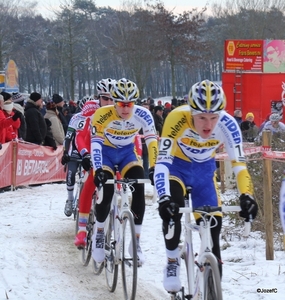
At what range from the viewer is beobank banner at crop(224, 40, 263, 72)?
31.0 meters

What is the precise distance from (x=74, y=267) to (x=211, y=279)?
354 centimetres

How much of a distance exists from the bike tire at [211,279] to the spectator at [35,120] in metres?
10.3

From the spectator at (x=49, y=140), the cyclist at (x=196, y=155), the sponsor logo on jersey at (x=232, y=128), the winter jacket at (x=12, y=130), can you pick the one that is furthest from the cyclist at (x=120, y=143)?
the spectator at (x=49, y=140)

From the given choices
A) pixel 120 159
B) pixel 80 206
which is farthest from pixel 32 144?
pixel 120 159

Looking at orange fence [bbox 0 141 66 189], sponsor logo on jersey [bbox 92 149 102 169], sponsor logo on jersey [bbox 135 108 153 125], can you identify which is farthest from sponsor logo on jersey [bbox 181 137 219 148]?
orange fence [bbox 0 141 66 189]

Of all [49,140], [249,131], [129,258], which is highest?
[249,131]

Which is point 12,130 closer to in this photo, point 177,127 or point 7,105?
point 7,105

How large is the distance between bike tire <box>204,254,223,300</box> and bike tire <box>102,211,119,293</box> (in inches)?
82.6

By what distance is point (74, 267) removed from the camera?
24.8 ft

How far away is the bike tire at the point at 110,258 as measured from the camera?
636 centimetres

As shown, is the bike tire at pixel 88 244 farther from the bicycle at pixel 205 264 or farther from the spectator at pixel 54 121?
the spectator at pixel 54 121

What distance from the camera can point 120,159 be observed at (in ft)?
22.6

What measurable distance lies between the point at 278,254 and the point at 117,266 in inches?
88.7

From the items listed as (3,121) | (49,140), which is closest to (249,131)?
(49,140)
